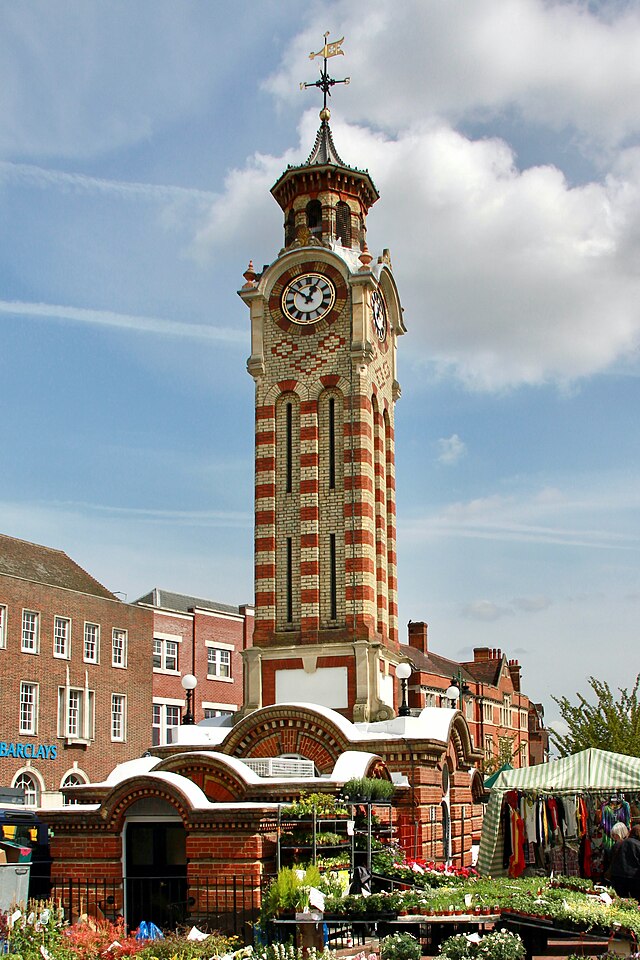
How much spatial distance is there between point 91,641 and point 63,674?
303cm

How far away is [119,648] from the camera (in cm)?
5184

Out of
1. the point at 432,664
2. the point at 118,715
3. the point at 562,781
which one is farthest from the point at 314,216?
the point at 432,664

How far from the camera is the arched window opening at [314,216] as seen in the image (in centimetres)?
3638

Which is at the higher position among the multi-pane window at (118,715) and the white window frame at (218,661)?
the white window frame at (218,661)

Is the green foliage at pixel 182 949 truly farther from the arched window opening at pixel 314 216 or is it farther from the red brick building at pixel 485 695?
the red brick building at pixel 485 695

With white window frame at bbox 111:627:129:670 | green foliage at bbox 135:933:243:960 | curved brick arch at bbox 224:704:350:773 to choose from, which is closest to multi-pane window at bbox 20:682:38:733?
white window frame at bbox 111:627:129:670

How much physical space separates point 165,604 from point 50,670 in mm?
16132

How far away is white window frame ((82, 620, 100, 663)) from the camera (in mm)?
49188

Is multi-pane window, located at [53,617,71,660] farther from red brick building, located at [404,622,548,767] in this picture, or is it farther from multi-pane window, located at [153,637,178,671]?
red brick building, located at [404,622,548,767]

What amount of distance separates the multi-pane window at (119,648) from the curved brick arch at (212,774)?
27198mm

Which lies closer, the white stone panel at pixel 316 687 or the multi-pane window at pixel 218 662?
the white stone panel at pixel 316 687

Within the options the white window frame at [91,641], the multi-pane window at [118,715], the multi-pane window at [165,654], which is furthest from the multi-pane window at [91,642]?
the multi-pane window at [165,654]

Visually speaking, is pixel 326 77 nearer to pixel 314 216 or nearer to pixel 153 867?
pixel 314 216

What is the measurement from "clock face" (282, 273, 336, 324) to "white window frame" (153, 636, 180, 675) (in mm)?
27567
